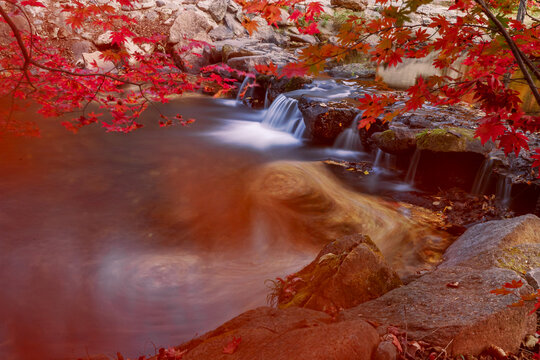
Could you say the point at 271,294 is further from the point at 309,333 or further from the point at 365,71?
the point at 365,71

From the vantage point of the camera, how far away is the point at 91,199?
6059mm

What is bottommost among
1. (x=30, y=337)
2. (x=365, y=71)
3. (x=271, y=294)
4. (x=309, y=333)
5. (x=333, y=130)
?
(x=30, y=337)

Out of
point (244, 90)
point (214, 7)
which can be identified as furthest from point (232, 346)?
point (214, 7)

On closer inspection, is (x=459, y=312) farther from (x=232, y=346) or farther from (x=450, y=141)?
(x=450, y=141)

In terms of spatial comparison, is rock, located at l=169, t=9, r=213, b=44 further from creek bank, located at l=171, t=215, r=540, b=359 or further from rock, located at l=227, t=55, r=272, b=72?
creek bank, located at l=171, t=215, r=540, b=359

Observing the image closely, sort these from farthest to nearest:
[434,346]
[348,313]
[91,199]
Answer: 1. [91,199]
2. [348,313]
3. [434,346]

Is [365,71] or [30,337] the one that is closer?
[30,337]

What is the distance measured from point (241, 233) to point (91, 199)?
120 inches

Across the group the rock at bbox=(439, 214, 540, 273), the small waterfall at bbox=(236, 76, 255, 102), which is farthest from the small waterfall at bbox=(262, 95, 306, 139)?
the rock at bbox=(439, 214, 540, 273)

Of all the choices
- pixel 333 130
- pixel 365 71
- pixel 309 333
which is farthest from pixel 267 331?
pixel 365 71

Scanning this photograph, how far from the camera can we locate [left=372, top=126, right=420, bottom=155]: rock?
7270mm

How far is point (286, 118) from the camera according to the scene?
10977 millimetres

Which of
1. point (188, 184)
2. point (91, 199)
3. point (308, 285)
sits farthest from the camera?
point (188, 184)

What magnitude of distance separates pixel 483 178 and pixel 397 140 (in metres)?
1.91
